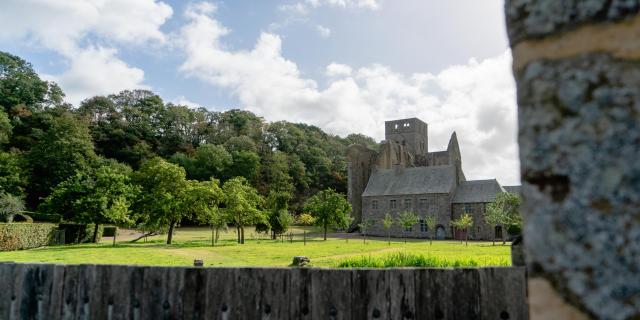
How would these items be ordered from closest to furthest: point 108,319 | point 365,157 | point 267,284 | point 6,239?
point 267,284
point 108,319
point 6,239
point 365,157

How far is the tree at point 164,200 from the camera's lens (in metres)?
40.5

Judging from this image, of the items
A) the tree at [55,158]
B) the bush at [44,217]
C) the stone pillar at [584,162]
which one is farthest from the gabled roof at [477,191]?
the stone pillar at [584,162]

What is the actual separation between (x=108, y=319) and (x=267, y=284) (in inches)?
74.2

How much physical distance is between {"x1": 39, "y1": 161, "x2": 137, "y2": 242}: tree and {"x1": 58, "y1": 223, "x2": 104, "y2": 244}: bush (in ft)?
2.98

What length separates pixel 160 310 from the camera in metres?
4.30

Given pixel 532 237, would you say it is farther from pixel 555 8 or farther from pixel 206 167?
pixel 206 167

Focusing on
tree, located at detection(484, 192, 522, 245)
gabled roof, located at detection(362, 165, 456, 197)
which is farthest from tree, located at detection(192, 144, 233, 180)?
tree, located at detection(484, 192, 522, 245)

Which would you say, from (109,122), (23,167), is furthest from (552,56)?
(109,122)

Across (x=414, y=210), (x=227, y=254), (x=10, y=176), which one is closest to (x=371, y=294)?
(x=227, y=254)

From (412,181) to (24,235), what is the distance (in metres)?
47.9

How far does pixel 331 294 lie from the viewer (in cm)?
391

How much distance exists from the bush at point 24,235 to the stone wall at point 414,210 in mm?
41486

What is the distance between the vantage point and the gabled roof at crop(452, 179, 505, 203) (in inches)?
2180

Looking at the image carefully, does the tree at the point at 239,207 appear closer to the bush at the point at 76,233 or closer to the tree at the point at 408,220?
the bush at the point at 76,233
